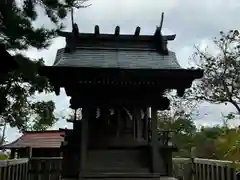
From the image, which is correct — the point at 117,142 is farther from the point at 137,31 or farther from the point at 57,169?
the point at 57,169

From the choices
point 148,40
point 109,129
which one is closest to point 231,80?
point 148,40

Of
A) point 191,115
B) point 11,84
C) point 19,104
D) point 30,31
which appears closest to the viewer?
point 30,31

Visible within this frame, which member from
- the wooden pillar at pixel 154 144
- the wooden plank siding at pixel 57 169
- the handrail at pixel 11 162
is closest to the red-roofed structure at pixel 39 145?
the wooden plank siding at pixel 57 169

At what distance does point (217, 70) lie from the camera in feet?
40.1

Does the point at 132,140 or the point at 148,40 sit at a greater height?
the point at 148,40

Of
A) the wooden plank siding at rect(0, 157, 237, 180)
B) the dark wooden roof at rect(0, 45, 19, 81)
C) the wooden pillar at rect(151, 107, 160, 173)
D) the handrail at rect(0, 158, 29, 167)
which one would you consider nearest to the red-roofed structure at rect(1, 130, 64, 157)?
the wooden plank siding at rect(0, 157, 237, 180)

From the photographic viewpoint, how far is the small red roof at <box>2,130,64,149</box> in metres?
12.2

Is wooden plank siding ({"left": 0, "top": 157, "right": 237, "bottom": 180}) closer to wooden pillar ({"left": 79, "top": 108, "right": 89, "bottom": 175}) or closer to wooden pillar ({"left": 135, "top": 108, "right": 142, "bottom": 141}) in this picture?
wooden pillar ({"left": 135, "top": 108, "right": 142, "bottom": 141})

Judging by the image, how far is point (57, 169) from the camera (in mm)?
9375

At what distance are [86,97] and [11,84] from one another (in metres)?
1.23

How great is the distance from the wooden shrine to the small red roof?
6499 mm

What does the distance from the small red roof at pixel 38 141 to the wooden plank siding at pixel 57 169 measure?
2659 mm

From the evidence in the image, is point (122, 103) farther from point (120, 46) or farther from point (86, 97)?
point (120, 46)

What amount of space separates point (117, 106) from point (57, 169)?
416 centimetres
